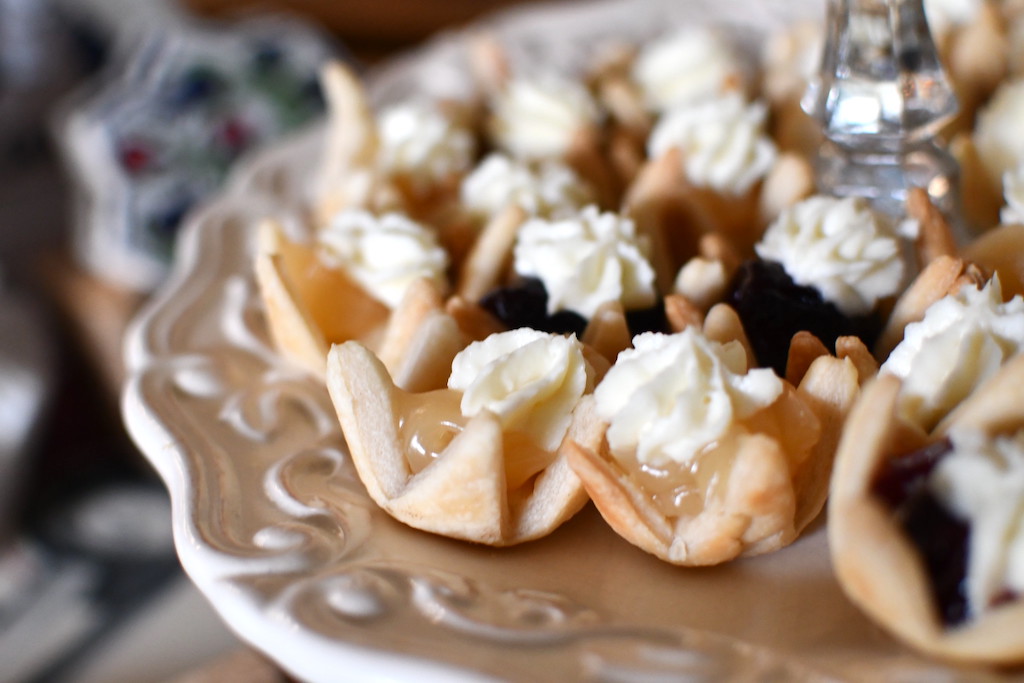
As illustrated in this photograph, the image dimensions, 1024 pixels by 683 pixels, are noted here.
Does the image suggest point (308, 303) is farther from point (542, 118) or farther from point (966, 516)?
point (966, 516)

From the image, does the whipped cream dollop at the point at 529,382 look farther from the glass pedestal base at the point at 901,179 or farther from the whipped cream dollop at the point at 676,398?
the glass pedestal base at the point at 901,179

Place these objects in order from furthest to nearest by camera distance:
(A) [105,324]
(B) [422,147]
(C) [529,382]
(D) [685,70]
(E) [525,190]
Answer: (A) [105,324] < (D) [685,70] < (B) [422,147] < (E) [525,190] < (C) [529,382]

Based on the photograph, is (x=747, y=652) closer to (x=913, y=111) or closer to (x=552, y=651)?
(x=552, y=651)

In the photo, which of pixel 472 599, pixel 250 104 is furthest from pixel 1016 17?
pixel 250 104

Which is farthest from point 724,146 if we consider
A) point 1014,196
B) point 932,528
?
point 932,528

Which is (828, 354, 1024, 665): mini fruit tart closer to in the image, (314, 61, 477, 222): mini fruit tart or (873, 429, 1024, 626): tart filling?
(873, 429, 1024, 626): tart filling

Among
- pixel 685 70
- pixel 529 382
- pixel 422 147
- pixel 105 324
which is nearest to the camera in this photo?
pixel 529 382
